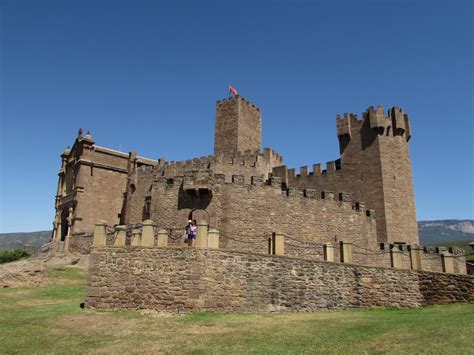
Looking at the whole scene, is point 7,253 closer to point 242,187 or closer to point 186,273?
point 242,187

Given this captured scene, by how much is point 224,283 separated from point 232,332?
352 cm

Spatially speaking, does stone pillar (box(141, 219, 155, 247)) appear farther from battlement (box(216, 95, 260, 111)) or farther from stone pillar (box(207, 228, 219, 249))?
battlement (box(216, 95, 260, 111))

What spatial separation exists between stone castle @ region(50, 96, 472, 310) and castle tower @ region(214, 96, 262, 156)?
4.6 inches

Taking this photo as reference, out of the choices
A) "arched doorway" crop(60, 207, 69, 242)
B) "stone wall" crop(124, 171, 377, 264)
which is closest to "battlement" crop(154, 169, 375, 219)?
"stone wall" crop(124, 171, 377, 264)

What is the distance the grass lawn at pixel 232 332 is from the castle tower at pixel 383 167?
518 inches

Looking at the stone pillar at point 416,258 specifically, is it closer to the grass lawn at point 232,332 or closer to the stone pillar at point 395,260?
the stone pillar at point 395,260

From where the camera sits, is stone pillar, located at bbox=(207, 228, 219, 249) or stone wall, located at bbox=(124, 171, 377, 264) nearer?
stone pillar, located at bbox=(207, 228, 219, 249)

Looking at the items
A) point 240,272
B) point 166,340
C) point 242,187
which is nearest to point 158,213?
point 242,187

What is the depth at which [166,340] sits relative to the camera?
1061 cm

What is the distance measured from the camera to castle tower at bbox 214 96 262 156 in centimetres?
3853

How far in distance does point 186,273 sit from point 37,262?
1625 cm

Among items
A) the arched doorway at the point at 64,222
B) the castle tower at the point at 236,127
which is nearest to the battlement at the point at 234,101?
the castle tower at the point at 236,127

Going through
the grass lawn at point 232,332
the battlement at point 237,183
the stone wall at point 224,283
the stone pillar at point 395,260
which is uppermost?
the battlement at point 237,183

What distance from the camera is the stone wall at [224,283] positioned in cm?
1444
